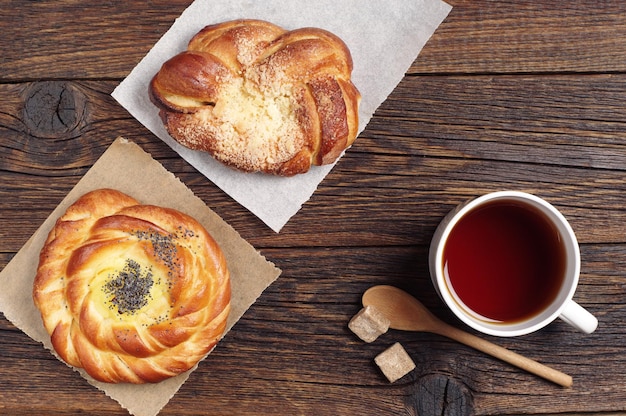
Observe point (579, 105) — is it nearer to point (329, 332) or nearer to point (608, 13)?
point (608, 13)

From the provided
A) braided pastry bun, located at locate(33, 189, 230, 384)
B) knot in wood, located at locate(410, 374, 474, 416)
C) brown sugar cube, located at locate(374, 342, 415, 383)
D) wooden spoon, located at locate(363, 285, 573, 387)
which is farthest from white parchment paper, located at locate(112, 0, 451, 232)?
knot in wood, located at locate(410, 374, 474, 416)

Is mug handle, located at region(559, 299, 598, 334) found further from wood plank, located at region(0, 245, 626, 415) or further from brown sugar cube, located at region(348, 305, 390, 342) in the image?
brown sugar cube, located at region(348, 305, 390, 342)

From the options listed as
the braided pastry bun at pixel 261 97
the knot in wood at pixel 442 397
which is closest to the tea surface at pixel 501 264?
the knot in wood at pixel 442 397

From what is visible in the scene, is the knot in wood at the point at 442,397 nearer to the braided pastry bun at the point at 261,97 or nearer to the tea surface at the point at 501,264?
the tea surface at the point at 501,264

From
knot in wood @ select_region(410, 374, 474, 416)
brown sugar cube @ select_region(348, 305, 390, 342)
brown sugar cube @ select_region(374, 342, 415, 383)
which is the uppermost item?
brown sugar cube @ select_region(348, 305, 390, 342)

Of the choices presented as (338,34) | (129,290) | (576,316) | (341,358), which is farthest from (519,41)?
(129,290)

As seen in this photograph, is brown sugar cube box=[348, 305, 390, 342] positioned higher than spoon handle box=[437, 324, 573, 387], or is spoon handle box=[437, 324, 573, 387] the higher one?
brown sugar cube box=[348, 305, 390, 342]
